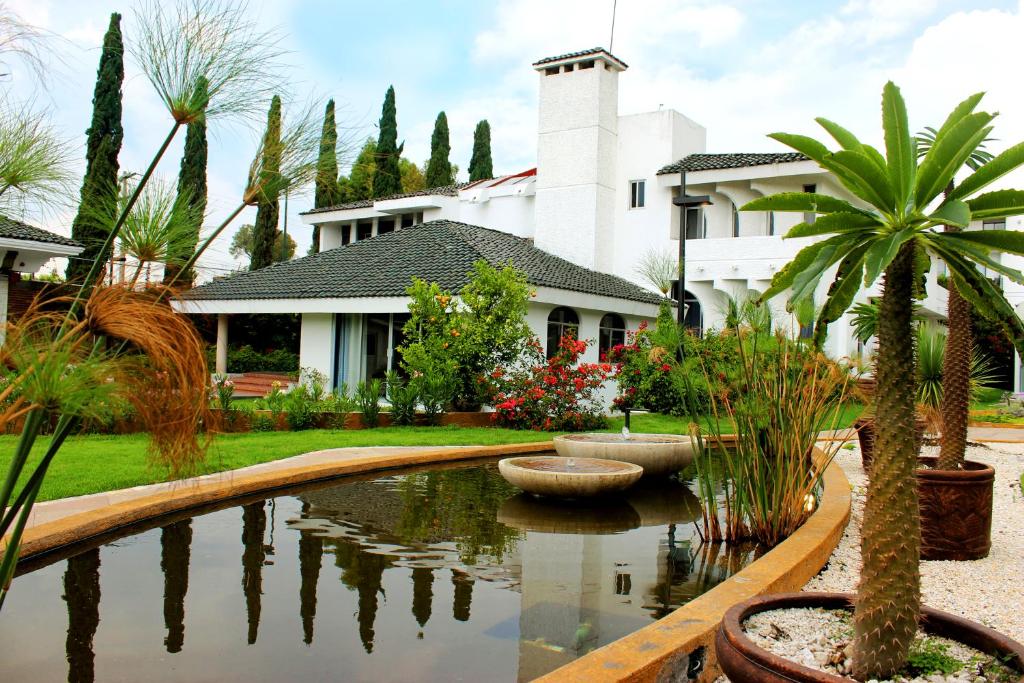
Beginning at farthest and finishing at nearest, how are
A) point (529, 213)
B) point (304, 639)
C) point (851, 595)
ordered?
point (529, 213) < point (304, 639) < point (851, 595)

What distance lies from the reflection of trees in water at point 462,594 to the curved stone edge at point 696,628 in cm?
131

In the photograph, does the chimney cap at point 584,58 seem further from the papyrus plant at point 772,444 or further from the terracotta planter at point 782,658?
the terracotta planter at point 782,658

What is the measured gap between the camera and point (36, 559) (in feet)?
18.3

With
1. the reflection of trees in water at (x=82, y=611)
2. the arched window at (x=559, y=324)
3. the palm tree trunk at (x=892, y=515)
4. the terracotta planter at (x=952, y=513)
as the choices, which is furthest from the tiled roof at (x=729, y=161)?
the palm tree trunk at (x=892, y=515)

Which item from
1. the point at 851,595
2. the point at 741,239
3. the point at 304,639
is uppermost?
the point at 741,239

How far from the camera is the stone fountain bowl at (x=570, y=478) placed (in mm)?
8016

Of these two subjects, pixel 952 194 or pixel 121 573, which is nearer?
pixel 952 194

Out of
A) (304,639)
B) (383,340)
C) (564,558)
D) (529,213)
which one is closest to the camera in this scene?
(304,639)

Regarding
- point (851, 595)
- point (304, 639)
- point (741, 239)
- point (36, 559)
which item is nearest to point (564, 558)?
point (304, 639)

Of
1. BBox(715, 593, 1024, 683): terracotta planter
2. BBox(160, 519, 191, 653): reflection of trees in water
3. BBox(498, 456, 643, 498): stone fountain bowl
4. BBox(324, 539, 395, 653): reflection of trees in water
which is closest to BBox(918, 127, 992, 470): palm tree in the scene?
BBox(498, 456, 643, 498): stone fountain bowl

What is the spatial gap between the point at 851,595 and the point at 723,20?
38.6 feet

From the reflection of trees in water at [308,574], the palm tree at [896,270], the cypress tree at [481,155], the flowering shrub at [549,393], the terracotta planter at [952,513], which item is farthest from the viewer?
the cypress tree at [481,155]

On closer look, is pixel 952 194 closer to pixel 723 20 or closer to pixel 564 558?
pixel 564 558

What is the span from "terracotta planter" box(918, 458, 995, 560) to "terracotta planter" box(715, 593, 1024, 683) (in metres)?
2.57
